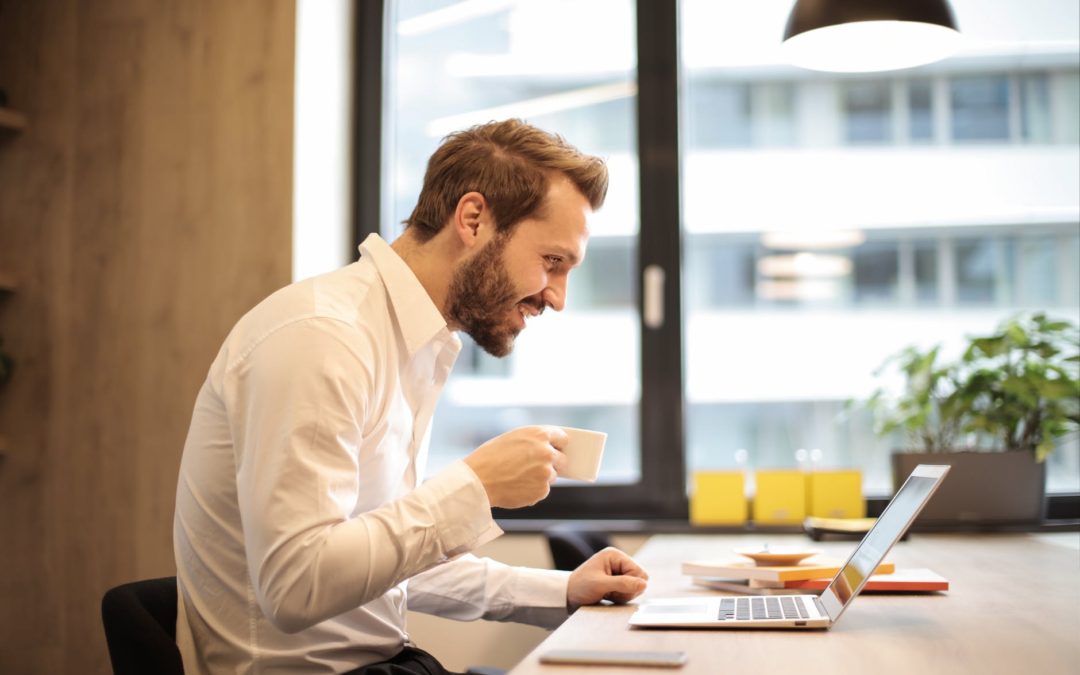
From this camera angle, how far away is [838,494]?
2.86m

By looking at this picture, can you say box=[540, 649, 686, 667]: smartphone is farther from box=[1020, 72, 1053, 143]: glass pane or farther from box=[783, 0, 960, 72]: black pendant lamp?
box=[1020, 72, 1053, 143]: glass pane

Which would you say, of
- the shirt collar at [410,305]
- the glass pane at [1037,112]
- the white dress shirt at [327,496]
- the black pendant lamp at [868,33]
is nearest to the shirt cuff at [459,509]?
the white dress shirt at [327,496]

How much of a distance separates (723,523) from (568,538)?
0.77 m

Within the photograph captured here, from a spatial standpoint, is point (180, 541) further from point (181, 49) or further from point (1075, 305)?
point (1075, 305)

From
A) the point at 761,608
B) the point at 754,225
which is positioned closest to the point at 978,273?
the point at 754,225

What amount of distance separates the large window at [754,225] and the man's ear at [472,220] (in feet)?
5.22

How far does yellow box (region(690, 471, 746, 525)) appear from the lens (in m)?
2.92

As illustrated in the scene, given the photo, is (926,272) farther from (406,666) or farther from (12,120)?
(12,120)

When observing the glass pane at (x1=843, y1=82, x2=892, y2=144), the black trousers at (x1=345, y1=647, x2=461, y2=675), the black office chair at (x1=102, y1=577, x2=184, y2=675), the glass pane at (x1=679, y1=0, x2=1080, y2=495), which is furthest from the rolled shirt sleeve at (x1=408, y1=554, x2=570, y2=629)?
the glass pane at (x1=843, y1=82, x2=892, y2=144)

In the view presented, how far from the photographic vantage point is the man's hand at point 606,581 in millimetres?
1560

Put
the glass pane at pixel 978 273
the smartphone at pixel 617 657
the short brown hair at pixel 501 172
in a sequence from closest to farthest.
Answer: the smartphone at pixel 617 657, the short brown hair at pixel 501 172, the glass pane at pixel 978 273

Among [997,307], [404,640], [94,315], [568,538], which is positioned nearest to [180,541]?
[404,640]

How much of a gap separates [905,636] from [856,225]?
211 centimetres

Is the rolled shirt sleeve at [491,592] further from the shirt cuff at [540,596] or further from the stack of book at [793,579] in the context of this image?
the stack of book at [793,579]
